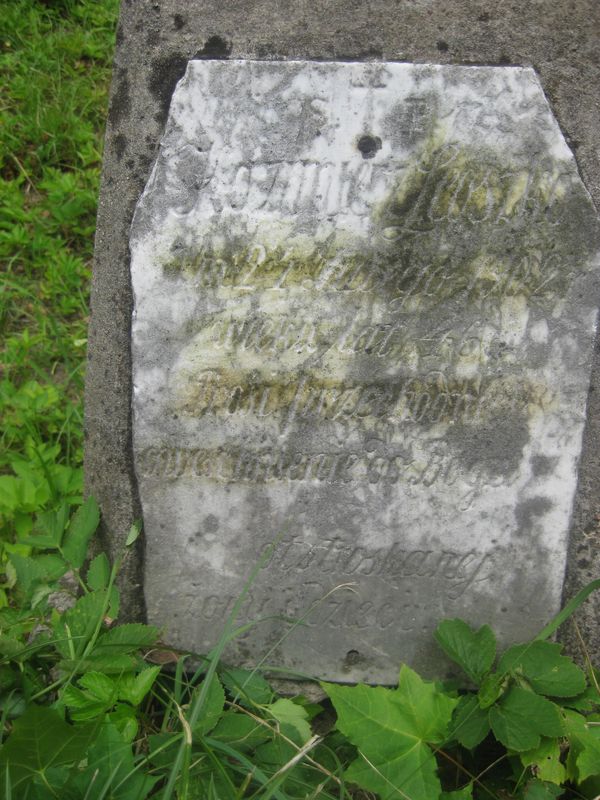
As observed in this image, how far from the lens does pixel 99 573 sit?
5.95 feet

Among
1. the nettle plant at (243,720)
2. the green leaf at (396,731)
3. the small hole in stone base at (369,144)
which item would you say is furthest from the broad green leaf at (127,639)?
the small hole in stone base at (369,144)

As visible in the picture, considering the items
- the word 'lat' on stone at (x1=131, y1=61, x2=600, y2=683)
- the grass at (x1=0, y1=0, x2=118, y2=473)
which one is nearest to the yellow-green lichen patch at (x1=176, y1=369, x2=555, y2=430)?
the word 'lat' on stone at (x1=131, y1=61, x2=600, y2=683)

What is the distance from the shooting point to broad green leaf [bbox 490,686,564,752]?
1.57 m

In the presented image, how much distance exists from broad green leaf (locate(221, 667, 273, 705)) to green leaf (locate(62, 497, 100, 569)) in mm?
464

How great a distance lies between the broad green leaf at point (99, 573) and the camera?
180cm

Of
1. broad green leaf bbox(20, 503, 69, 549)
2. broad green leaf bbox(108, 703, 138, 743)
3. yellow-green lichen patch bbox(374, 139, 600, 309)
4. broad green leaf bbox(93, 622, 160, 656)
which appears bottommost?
broad green leaf bbox(108, 703, 138, 743)

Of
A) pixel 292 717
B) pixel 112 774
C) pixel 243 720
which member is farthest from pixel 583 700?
pixel 112 774

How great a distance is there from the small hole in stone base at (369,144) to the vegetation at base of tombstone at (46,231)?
4.57ft

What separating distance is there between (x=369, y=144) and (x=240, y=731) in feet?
4.34

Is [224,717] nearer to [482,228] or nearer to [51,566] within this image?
[51,566]

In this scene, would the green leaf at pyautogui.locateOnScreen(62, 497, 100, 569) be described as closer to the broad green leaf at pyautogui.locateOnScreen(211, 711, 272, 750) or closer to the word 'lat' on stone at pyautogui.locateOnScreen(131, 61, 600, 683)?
the word 'lat' on stone at pyautogui.locateOnScreen(131, 61, 600, 683)

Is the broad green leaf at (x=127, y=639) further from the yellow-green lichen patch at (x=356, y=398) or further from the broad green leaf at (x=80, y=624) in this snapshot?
the yellow-green lichen patch at (x=356, y=398)

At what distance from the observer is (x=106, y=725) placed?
1.55 meters

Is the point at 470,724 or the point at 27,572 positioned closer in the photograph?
the point at 470,724
